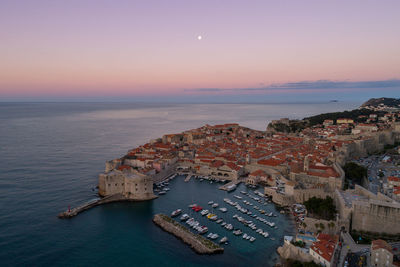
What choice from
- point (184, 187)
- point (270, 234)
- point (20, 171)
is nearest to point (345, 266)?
point (270, 234)

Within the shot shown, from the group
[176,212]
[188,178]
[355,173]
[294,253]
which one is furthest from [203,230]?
[355,173]

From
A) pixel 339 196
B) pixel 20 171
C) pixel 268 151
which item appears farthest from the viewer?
pixel 268 151

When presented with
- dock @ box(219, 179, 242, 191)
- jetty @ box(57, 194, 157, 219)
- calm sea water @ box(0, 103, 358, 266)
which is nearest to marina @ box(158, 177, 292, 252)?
calm sea water @ box(0, 103, 358, 266)

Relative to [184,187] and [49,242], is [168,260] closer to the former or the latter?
[49,242]

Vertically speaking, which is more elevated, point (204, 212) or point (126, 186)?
point (126, 186)

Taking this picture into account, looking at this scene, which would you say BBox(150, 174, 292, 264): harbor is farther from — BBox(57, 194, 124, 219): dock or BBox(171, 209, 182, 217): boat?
BBox(57, 194, 124, 219): dock

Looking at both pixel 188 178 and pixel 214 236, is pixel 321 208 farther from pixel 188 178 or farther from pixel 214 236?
pixel 188 178

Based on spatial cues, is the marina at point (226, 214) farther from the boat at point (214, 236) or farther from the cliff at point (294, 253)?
the cliff at point (294, 253)
